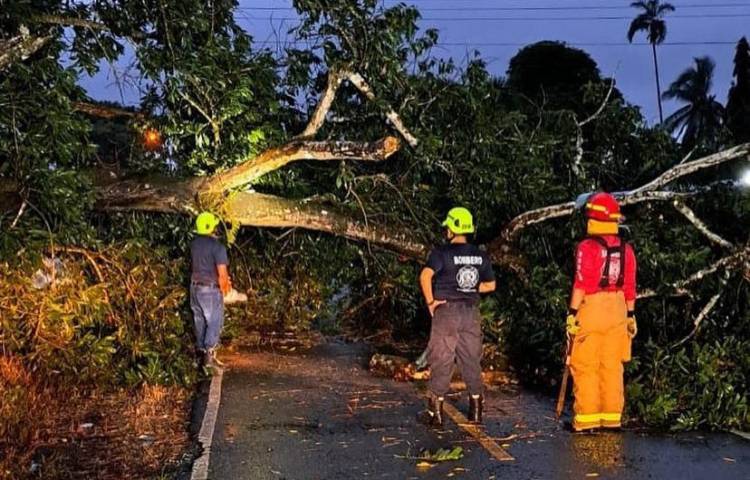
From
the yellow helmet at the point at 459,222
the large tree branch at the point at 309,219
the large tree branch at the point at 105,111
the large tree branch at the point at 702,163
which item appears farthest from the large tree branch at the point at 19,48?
the large tree branch at the point at 702,163

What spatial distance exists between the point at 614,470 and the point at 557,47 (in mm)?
18603

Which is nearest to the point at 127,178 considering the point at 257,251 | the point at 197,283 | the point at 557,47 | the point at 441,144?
the point at 197,283

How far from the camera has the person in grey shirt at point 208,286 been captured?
9.78 metres

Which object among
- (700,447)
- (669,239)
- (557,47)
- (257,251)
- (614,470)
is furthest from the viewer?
(557,47)

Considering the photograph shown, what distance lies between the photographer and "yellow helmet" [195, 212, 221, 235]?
959cm

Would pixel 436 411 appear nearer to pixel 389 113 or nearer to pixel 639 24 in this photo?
pixel 389 113

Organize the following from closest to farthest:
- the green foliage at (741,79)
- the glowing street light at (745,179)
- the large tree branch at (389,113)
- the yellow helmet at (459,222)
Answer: the yellow helmet at (459,222), the glowing street light at (745,179), the large tree branch at (389,113), the green foliage at (741,79)

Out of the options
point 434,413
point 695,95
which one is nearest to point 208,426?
point 434,413

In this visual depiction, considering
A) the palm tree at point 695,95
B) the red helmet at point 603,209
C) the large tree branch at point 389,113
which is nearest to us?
the red helmet at point 603,209

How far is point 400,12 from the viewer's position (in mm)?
9695

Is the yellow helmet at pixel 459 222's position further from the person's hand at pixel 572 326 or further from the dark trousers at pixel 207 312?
the dark trousers at pixel 207 312

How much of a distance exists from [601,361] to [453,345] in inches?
47.7

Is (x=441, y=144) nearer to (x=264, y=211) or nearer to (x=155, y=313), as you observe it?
(x=264, y=211)

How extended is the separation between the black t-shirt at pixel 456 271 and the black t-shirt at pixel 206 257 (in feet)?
10.4
